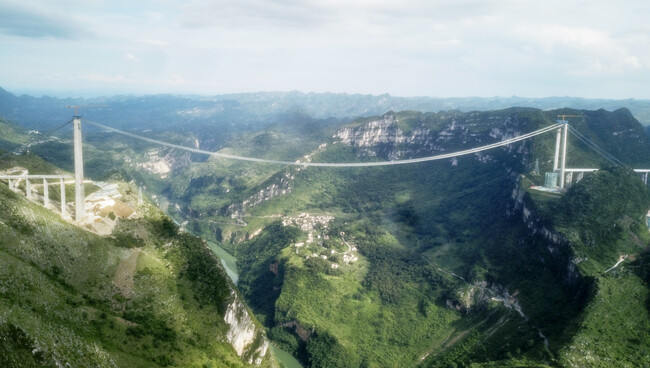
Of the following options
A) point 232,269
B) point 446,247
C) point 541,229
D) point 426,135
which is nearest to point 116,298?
point 541,229

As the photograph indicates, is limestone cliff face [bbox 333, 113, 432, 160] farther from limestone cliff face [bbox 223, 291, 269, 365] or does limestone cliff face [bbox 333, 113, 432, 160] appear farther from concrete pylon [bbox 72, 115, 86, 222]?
concrete pylon [bbox 72, 115, 86, 222]

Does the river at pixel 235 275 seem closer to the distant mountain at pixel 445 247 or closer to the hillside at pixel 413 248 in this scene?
the hillside at pixel 413 248

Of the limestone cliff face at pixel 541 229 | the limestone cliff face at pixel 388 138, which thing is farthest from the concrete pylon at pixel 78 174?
the limestone cliff face at pixel 388 138

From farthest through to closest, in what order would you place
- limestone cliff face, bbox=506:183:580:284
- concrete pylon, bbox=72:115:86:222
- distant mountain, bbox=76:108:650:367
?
limestone cliff face, bbox=506:183:580:284 < distant mountain, bbox=76:108:650:367 < concrete pylon, bbox=72:115:86:222

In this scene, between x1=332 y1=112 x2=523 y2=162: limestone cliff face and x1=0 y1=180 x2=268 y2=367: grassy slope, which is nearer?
x1=0 y1=180 x2=268 y2=367: grassy slope

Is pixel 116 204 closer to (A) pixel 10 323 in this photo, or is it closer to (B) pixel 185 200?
(A) pixel 10 323

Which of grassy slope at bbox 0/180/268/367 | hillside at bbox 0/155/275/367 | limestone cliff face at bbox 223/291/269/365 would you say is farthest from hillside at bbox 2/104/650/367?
grassy slope at bbox 0/180/268/367

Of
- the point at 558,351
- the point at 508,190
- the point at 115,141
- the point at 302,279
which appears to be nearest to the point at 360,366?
the point at 302,279
